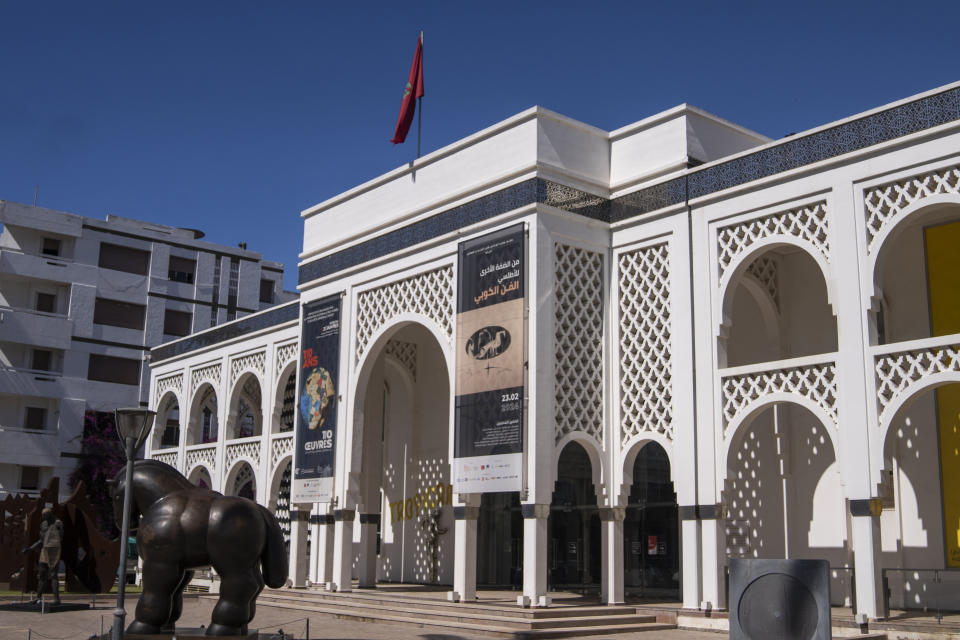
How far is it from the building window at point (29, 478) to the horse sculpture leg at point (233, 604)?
1058 inches

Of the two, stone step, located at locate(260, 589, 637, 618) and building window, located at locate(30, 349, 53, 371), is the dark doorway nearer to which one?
stone step, located at locate(260, 589, 637, 618)

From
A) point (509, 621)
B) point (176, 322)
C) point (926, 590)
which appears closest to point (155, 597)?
point (509, 621)

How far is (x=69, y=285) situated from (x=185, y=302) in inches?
183

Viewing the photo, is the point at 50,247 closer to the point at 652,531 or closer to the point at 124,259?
the point at 124,259

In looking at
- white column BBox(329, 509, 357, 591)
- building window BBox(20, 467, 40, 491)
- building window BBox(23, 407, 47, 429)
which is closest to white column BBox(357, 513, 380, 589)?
white column BBox(329, 509, 357, 591)

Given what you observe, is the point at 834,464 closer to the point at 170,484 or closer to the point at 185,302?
the point at 170,484

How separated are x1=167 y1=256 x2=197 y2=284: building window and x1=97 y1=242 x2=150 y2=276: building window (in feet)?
3.44

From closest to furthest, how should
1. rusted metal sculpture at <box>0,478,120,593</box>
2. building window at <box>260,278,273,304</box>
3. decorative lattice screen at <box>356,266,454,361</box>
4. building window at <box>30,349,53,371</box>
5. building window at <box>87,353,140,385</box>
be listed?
1. decorative lattice screen at <box>356,266,454,361</box>
2. rusted metal sculpture at <box>0,478,120,593</box>
3. building window at <box>30,349,53,371</box>
4. building window at <box>87,353,140,385</box>
5. building window at <box>260,278,273,304</box>

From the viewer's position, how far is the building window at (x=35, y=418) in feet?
110

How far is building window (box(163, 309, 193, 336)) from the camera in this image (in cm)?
3834

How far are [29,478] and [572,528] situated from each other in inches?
887

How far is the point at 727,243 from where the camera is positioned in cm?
1382

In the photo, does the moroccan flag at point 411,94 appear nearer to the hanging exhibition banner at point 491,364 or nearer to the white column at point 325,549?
the hanging exhibition banner at point 491,364

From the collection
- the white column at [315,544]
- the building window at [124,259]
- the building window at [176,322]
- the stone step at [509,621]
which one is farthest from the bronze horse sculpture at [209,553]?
the building window at [176,322]
